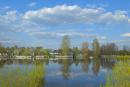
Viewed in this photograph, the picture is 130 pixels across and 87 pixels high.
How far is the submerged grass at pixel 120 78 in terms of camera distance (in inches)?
583

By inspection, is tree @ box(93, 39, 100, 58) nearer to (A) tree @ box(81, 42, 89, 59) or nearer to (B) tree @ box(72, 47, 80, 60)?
(A) tree @ box(81, 42, 89, 59)

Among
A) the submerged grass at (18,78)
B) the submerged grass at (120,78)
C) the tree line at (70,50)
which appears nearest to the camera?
the submerged grass at (18,78)

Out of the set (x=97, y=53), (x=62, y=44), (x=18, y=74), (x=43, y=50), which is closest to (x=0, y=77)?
(x=18, y=74)

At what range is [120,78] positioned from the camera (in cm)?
1527

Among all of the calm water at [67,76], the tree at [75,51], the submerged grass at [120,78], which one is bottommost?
the calm water at [67,76]

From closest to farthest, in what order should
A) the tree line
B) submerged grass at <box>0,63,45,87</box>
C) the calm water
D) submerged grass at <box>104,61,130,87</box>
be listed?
1. submerged grass at <box>0,63,45,87</box>
2. submerged grass at <box>104,61,130,87</box>
3. the calm water
4. the tree line

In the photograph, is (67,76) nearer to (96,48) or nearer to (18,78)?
(18,78)

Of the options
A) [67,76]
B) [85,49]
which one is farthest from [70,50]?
[67,76]

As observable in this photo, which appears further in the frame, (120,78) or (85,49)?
(85,49)

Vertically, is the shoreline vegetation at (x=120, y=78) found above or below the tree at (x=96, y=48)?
below

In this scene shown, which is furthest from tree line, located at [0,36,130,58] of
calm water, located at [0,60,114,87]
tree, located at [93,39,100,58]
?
calm water, located at [0,60,114,87]

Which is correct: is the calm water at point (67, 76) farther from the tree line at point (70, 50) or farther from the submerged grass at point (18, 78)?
the tree line at point (70, 50)

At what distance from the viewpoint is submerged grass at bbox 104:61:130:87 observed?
1482 centimetres

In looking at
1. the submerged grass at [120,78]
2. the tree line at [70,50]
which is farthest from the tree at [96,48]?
the submerged grass at [120,78]
